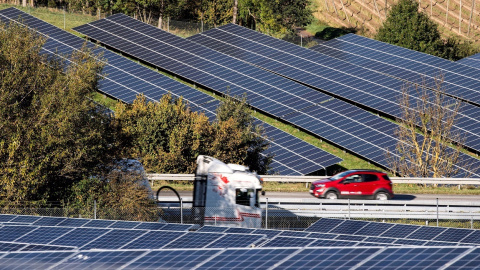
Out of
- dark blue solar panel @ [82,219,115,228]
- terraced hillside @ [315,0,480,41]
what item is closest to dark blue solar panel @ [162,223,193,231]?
dark blue solar panel @ [82,219,115,228]

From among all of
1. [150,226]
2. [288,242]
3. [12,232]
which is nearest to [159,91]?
[150,226]

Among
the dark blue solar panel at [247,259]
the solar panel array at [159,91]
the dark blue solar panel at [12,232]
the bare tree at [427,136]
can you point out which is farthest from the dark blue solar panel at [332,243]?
the bare tree at [427,136]

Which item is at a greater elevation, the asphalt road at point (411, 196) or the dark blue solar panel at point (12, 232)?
the dark blue solar panel at point (12, 232)

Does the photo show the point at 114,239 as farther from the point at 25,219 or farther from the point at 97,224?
the point at 25,219

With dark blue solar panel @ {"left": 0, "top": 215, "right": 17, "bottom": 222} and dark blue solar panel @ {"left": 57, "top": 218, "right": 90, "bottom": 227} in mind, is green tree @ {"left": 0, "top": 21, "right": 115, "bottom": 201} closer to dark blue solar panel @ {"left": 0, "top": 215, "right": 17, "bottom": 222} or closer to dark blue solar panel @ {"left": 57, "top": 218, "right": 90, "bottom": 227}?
dark blue solar panel @ {"left": 0, "top": 215, "right": 17, "bottom": 222}

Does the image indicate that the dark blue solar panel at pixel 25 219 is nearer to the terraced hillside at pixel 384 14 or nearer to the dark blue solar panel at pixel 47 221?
the dark blue solar panel at pixel 47 221

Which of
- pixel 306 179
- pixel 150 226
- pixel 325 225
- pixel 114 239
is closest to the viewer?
pixel 114 239
